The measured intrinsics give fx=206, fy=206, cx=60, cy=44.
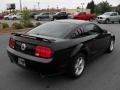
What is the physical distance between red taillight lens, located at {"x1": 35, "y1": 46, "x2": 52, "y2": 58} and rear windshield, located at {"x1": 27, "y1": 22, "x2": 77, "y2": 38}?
84cm

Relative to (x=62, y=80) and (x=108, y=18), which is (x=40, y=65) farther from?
(x=108, y=18)

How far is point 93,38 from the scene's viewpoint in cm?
614

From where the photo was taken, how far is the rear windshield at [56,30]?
5.42 meters

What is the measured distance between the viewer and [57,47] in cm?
466

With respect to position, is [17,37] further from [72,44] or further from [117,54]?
[117,54]

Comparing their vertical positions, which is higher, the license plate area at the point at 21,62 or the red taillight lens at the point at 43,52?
the red taillight lens at the point at 43,52

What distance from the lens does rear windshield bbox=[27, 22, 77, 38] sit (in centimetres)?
542

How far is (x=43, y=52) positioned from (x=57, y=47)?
0.34 meters

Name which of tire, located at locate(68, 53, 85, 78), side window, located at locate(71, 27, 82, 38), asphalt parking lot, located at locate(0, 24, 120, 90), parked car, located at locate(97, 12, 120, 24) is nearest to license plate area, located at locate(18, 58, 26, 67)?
asphalt parking lot, located at locate(0, 24, 120, 90)

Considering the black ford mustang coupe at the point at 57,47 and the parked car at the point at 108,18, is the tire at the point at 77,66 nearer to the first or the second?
the black ford mustang coupe at the point at 57,47

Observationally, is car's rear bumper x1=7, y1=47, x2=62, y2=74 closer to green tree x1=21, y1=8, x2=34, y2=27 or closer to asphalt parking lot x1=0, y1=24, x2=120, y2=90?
asphalt parking lot x1=0, y1=24, x2=120, y2=90

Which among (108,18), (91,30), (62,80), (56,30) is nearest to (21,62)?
(62,80)

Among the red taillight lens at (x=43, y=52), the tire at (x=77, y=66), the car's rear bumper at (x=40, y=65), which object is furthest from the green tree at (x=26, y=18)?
the red taillight lens at (x=43, y=52)

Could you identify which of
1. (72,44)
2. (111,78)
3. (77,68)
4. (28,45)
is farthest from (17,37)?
(111,78)
